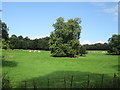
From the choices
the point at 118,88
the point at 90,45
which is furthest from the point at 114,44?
the point at 118,88

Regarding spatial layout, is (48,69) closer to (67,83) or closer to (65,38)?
(67,83)

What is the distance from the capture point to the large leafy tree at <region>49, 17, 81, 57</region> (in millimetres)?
57531

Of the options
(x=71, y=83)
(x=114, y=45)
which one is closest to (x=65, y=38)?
(x=114, y=45)

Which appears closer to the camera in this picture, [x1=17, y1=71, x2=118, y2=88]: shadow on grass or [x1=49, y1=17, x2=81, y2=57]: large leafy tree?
[x1=17, y1=71, x2=118, y2=88]: shadow on grass

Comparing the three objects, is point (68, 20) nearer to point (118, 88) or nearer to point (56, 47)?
point (56, 47)

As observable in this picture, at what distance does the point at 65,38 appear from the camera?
2378 inches

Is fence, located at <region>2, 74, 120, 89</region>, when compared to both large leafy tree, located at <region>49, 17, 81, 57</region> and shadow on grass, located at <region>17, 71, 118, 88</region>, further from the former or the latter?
large leafy tree, located at <region>49, 17, 81, 57</region>

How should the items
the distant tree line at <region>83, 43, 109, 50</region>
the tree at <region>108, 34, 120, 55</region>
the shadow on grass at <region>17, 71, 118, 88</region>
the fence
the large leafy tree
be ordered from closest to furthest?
1. the fence
2. the shadow on grass at <region>17, 71, 118, 88</region>
3. the large leafy tree
4. the tree at <region>108, 34, 120, 55</region>
5. the distant tree line at <region>83, 43, 109, 50</region>

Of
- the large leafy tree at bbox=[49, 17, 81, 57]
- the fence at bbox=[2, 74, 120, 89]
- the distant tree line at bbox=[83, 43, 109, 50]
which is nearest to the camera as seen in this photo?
the fence at bbox=[2, 74, 120, 89]

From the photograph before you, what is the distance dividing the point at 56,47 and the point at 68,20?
1173 centimetres

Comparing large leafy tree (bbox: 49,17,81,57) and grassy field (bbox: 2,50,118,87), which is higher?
large leafy tree (bbox: 49,17,81,57)

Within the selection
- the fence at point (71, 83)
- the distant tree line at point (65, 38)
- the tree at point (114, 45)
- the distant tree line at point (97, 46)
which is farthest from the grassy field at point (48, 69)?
the distant tree line at point (97, 46)

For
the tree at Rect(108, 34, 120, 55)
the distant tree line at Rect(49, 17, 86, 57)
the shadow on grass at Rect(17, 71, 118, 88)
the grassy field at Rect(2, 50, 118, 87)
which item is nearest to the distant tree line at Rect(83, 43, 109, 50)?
the tree at Rect(108, 34, 120, 55)

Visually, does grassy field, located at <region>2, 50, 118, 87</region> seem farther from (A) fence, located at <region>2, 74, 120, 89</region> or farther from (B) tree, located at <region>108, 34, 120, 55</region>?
(B) tree, located at <region>108, 34, 120, 55</region>
